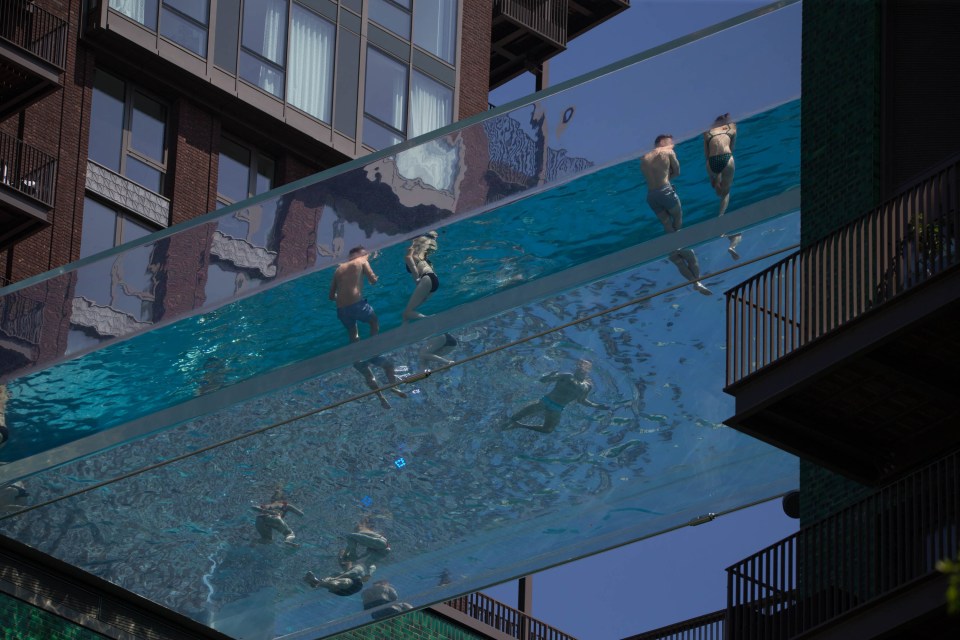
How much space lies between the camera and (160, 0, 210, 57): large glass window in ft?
155

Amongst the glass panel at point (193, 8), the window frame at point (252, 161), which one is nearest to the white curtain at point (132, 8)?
the glass panel at point (193, 8)

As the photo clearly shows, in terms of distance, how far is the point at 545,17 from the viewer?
57.2 m

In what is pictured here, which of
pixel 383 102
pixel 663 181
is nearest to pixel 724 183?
pixel 663 181

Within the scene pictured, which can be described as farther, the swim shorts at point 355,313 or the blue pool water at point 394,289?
the swim shorts at point 355,313

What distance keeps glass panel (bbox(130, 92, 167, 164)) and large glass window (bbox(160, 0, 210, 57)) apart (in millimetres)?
1373

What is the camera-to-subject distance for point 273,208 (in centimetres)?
3033

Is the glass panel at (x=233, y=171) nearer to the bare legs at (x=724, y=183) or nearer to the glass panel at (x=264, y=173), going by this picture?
the glass panel at (x=264, y=173)

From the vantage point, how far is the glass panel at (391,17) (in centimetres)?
5125

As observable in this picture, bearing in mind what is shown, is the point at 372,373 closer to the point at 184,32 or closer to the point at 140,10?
the point at 140,10

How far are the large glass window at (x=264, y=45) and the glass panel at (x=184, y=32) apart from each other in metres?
1.08

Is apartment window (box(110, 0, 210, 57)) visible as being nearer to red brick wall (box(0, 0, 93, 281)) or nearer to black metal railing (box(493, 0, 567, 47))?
red brick wall (box(0, 0, 93, 281))

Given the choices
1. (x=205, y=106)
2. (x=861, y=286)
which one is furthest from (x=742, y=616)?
(x=205, y=106)

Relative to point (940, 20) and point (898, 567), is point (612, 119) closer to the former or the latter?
point (940, 20)

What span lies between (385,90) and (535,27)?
688cm
